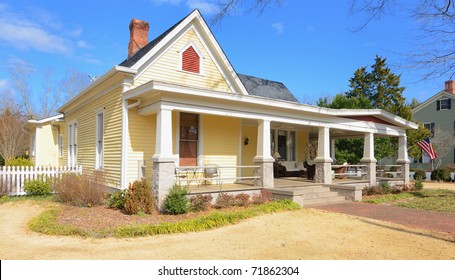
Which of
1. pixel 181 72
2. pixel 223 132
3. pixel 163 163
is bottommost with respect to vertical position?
pixel 163 163

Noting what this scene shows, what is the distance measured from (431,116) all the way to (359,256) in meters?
33.8

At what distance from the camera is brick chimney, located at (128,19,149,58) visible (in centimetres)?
1565

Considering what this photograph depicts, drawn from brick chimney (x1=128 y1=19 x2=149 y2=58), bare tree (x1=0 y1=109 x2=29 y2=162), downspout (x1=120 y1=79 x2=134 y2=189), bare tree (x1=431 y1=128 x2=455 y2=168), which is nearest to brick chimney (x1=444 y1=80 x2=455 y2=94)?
bare tree (x1=431 y1=128 x2=455 y2=168)

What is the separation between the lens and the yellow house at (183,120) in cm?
987

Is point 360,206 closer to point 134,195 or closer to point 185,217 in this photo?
point 185,217

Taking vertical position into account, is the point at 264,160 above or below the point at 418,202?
above

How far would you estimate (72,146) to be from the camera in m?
16.5

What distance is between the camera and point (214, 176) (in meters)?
12.4

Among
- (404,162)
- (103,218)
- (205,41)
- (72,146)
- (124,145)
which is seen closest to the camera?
(103,218)

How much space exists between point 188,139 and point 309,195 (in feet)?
15.9

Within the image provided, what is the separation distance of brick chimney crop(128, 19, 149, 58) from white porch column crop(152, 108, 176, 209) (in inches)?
298

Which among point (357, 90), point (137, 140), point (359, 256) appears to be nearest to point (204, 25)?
point (137, 140)

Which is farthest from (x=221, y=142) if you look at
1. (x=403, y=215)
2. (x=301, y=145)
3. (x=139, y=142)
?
(x=301, y=145)

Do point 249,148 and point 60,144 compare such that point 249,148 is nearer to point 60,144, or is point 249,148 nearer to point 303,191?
point 303,191
